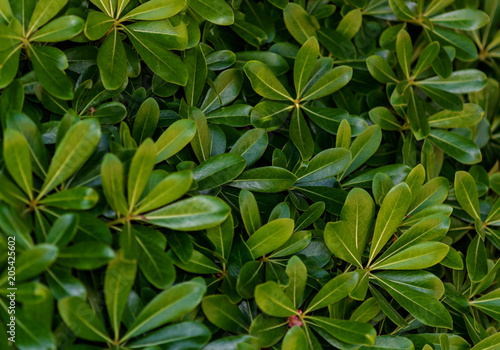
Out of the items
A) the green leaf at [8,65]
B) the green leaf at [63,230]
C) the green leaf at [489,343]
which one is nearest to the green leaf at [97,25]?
the green leaf at [8,65]

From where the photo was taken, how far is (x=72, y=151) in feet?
2.37

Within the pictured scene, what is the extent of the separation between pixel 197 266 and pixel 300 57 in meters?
A: 0.51

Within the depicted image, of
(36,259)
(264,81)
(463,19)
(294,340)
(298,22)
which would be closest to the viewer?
(36,259)

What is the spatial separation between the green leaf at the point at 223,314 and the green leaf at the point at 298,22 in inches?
25.2

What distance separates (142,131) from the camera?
0.88 meters

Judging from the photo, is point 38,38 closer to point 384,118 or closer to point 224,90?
point 224,90

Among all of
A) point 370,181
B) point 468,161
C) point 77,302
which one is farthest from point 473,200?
point 77,302

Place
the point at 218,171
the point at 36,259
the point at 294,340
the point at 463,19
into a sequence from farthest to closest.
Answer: the point at 463,19 < the point at 218,171 < the point at 294,340 < the point at 36,259

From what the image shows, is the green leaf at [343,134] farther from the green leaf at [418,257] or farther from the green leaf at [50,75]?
the green leaf at [50,75]

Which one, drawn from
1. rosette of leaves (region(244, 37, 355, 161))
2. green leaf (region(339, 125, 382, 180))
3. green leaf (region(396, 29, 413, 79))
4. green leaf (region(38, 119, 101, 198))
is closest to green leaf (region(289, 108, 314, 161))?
rosette of leaves (region(244, 37, 355, 161))

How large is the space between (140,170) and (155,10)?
0.36 m

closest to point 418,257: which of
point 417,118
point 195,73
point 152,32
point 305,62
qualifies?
point 417,118

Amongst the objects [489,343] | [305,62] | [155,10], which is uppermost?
[155,10]

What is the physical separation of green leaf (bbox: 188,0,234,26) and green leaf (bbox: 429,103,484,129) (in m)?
0.58
